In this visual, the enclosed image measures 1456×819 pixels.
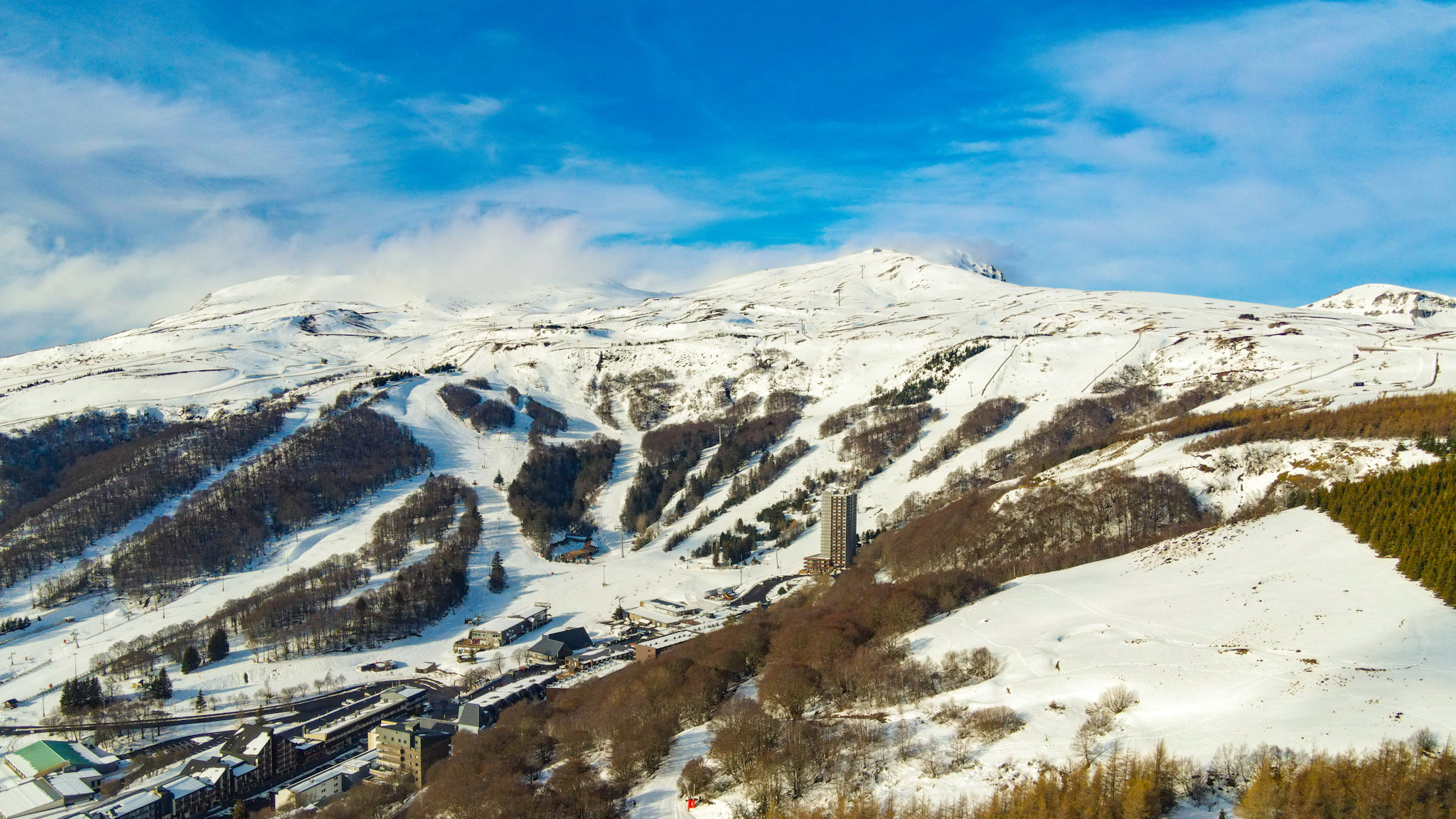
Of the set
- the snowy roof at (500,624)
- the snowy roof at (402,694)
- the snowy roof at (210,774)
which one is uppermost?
the snowy roof at (500,624)

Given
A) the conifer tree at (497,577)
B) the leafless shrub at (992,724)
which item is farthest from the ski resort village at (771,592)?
the conifer tree at (497,577)

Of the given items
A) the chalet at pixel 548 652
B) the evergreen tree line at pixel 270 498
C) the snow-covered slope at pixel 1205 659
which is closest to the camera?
the snow-covered slope at pixel 1205 659

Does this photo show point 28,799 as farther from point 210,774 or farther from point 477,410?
point 477,410

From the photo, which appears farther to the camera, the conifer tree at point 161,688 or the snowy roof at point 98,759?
the conifer tree at point 161,688

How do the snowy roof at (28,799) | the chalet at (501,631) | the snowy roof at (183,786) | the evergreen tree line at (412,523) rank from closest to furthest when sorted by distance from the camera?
1. the snowy roof at (183,786)
2. the snowy roof at (28,799)
3. the chalet at (501,631)
4. the evergreen tree line at (412,523)

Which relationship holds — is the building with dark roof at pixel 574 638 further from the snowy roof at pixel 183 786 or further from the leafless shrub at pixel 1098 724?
the leafless shrub at pixel 1098 724

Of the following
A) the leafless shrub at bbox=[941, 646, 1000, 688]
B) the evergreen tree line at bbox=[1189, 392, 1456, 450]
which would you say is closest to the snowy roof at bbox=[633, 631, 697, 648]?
the leafless shrub at bbox=[941, 646, 1000, 688]

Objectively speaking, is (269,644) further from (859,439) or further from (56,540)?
(859,439)
